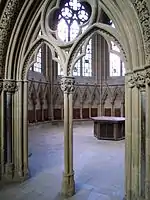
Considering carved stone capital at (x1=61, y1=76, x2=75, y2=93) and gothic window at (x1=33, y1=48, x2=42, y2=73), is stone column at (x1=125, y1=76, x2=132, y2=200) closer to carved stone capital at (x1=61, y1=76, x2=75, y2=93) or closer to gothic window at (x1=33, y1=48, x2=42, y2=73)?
carved stone capital at (x1=61, y1=76, x2=75, y2=93)

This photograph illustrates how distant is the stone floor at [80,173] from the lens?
3789 mm

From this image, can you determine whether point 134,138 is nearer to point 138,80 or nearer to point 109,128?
point 138,80

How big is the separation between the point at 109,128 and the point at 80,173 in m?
4.20

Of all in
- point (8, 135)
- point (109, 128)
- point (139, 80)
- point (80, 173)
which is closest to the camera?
point (139, 80)

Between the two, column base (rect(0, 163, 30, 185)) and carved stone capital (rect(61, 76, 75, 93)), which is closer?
carved stone capital (rect(61, 76, 75, 93))

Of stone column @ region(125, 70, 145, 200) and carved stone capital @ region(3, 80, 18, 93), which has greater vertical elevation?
carved stone capital @ region(3, 80, 18, 93)

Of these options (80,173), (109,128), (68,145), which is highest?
(68,145)

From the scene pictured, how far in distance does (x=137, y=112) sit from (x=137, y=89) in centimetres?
31

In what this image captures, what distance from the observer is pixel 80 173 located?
4.85 metres

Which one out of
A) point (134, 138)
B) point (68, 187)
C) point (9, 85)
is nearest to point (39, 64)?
point (9, 85)

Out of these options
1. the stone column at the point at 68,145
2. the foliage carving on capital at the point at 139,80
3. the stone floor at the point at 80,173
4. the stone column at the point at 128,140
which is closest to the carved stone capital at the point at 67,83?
the stone column at the point at 68,145

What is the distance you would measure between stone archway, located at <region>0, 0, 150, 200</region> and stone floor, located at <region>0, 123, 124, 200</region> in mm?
329

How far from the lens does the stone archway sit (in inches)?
114

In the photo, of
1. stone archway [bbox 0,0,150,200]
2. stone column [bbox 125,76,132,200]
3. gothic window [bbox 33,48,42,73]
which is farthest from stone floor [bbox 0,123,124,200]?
gothic window [bbox 33,48,42,73]
